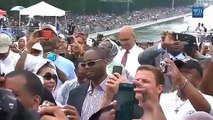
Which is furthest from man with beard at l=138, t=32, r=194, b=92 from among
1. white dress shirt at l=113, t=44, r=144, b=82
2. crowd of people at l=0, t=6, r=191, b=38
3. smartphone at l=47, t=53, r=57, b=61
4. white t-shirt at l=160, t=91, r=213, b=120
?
crowd of people at l=0, t=6, r=191, b=38

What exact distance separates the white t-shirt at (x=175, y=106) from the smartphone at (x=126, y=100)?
19.7 inches

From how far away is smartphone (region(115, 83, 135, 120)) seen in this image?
3.37 meters

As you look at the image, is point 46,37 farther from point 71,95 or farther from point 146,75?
point 146,75

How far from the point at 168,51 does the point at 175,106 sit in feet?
4.52

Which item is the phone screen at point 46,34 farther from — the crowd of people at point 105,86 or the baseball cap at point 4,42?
the baseball cap at point 4,42

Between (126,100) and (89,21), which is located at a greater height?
(126,100)

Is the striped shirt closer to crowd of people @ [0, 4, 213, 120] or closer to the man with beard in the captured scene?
crowd of people @ [0, 4, 213, 120]

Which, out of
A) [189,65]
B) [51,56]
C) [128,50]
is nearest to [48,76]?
[51,56]

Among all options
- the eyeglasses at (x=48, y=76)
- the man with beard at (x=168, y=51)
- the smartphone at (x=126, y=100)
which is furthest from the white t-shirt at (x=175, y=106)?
the eyeglasses at (x=48, y=76)

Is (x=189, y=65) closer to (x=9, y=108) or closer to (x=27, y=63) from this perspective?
(x=27, y=63)

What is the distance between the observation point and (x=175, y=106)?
4.07 m

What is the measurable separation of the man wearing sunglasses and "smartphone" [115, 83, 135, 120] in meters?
0.87

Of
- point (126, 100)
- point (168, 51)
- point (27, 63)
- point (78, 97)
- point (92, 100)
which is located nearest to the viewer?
point (126, 100)

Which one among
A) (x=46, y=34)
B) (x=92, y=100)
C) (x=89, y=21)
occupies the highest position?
(x=46, y=34)
